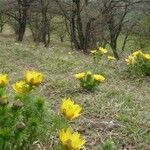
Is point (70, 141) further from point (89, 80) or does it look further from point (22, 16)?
point (22, 16)

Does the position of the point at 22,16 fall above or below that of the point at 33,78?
below

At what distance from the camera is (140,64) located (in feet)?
30.6

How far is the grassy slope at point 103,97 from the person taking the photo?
479 centimetres

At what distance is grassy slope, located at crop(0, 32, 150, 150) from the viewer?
4.79 meters

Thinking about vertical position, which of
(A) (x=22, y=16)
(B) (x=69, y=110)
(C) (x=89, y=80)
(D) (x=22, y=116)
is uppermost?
(B) (x=69, y=110)

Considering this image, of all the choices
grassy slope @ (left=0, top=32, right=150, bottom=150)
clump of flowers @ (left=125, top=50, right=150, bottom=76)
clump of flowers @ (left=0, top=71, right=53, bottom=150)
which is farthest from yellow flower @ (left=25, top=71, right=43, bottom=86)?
clump of flowers @ (left=125, top=50, right=150, bottom=76)

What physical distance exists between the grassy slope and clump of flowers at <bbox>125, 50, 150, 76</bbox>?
9.1 inches

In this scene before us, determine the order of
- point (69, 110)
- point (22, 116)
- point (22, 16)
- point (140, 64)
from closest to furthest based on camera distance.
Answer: point (69, 110) → point (22, 116) → point (140, 64) → point (22, 16)

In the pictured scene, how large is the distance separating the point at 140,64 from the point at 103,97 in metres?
2.91

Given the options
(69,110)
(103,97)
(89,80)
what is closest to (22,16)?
(89,80)

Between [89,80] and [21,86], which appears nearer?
[21,86]

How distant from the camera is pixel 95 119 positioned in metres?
5.32

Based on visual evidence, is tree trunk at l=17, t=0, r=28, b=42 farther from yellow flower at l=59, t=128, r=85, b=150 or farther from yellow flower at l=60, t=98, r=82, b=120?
yellow flower at l=59, t=128, r=85, b=150

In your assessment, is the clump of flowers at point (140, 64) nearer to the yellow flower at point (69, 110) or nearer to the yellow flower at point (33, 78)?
the yellow flower at point (33, 78)
